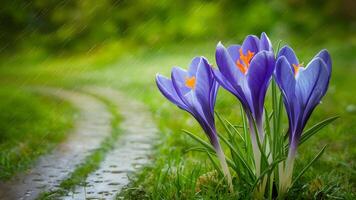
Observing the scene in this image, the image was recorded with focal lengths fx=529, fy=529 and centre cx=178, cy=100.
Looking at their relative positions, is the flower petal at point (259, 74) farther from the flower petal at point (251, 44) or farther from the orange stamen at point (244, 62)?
the flower petal at point (251, 44)

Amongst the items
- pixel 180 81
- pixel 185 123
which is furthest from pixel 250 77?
pixel 185 123

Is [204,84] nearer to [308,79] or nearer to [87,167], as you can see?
[308,79]

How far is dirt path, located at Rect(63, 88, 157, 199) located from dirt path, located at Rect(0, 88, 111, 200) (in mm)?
212

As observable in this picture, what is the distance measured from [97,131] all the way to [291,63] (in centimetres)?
323

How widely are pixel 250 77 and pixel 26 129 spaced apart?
A: 379 centimetres

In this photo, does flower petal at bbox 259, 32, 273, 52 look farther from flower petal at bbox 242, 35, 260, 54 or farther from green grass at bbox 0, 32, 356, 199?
green grass at bbox 0, 32, 356, 199

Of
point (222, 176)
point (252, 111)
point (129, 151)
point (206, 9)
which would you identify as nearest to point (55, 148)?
point (129, 151)

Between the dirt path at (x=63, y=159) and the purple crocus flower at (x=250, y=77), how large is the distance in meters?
1.43

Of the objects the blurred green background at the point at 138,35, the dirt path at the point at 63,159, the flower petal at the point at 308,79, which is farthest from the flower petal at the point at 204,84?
the blurred green background at the point at 138,35

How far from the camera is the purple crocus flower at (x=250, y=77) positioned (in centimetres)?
220

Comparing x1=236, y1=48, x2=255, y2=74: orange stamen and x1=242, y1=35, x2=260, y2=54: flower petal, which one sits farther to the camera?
x1=242, y1=35, x2=260, y2=54: flower petal

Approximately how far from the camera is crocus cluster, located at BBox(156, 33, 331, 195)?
221cm

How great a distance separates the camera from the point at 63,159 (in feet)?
13.3

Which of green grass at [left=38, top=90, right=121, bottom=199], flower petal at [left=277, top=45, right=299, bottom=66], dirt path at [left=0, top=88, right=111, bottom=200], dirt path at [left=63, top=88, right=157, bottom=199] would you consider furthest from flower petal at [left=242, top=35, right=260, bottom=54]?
dirt path at [left=0, top=88, right=111, bottom=200]
